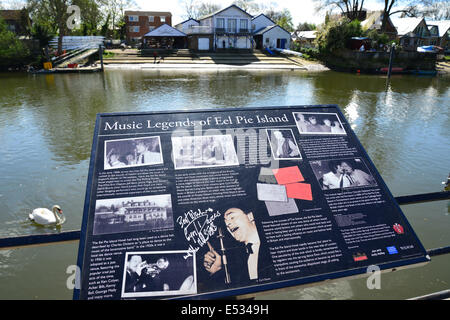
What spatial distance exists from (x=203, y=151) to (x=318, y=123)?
1.31 meters

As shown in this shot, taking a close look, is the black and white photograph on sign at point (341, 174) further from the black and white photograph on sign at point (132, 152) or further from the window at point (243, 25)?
the window at point (243, 25)

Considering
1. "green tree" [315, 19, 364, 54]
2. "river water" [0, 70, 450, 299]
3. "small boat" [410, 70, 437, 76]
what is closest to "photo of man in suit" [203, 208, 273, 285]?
"river water" [0, 70, 450, 299]

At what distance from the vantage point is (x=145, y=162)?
8.80 feet

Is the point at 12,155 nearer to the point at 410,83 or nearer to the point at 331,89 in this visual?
the point at 331,89

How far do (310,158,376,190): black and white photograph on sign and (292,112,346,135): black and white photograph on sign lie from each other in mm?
383

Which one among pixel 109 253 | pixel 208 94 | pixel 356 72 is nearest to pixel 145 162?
pixel 109 253

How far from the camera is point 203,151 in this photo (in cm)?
282

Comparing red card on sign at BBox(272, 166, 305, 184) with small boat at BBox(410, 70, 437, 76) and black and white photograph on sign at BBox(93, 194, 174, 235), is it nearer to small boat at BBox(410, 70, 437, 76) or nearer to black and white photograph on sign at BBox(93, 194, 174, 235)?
black and white photograph on sign at BBox(93, 194, 174, 235)

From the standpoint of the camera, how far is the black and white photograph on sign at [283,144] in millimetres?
2930

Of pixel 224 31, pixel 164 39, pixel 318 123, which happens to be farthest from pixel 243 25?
pixel 318 123

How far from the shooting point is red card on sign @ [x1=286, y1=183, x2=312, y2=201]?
268 cm

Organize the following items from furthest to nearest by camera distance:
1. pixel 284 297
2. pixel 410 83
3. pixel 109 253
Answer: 1. pixel 410 83
2. pixel 284 297
3. pixel 109 253
